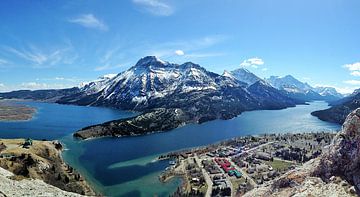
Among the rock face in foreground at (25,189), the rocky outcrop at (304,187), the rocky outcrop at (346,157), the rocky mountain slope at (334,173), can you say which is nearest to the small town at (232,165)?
the rock face in foreground at (25,189)

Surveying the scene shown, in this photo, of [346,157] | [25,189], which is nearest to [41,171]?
A: [25,189]

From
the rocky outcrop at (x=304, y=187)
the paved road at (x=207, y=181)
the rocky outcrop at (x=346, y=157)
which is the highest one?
the rocky outcrop at (x=346, y=157)

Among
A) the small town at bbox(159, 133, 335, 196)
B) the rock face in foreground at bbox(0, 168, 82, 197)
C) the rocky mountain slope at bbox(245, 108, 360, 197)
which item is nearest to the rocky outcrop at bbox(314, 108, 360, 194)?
the rocky mountain slope at bbox(245, 108, 360, 197)

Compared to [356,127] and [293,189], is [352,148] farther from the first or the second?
[293,189]

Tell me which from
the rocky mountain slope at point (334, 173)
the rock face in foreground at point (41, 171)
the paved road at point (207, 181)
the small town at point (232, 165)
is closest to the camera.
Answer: the rocky mountain slope at point (334, 173)

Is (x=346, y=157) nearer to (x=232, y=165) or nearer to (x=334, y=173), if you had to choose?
(x=334, y=173)

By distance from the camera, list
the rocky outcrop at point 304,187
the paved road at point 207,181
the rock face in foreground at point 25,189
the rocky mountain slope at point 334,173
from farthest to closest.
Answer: the paved road at point 207,181, the rock face in foreground at point 25,189, the rocky mountain slope at point 334,173, the rocky outcrop at point 304,187

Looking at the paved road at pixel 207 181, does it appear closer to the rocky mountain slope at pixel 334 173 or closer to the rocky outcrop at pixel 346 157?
the rocky mountain slope at pixel 334 173

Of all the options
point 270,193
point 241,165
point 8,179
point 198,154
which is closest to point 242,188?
point 241,165
